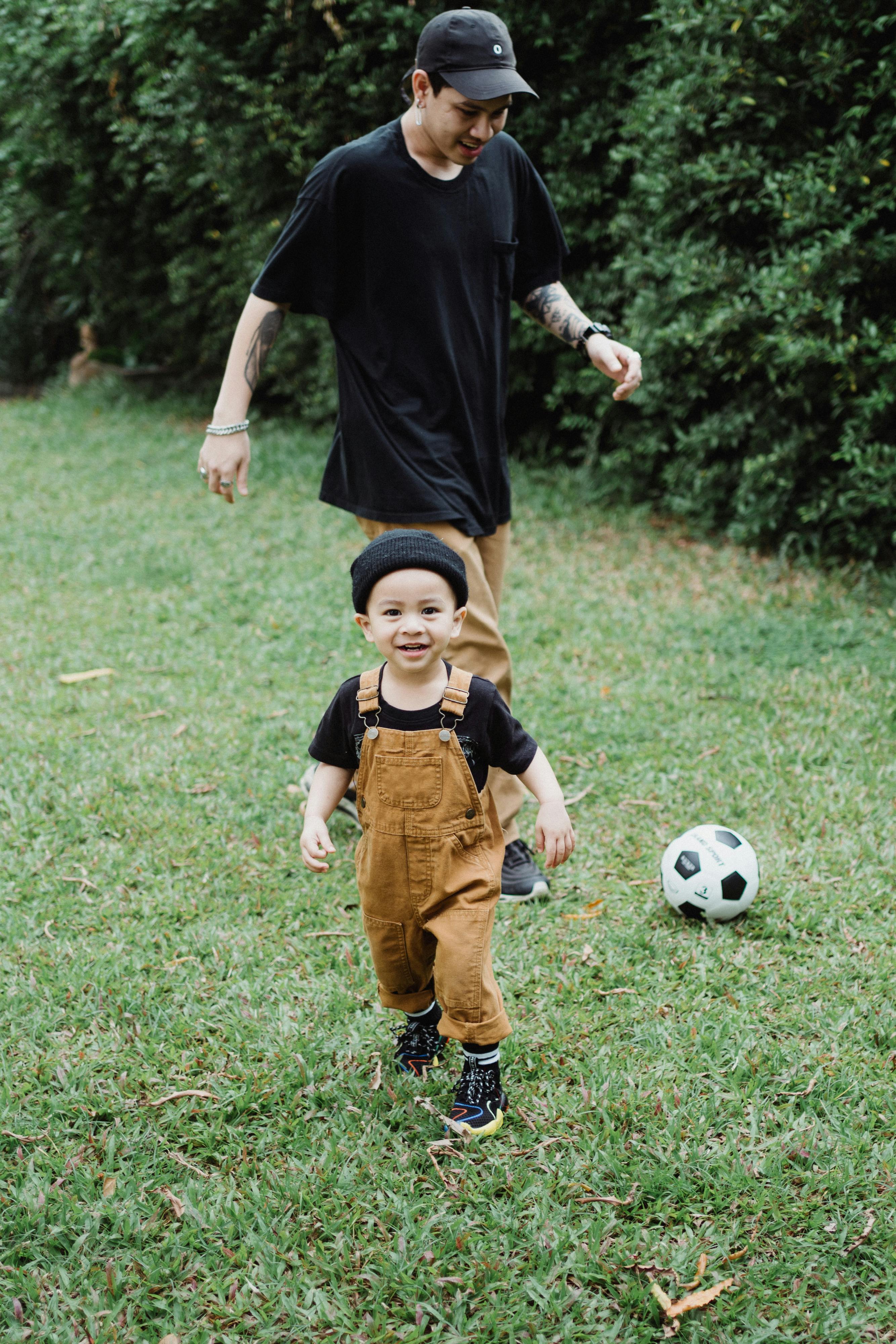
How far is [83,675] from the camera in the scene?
5199 millimetres

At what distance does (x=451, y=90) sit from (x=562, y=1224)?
262cm

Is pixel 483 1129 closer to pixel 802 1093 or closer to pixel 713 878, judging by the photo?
pixel 802 1093

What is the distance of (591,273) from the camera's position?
24.3 ft

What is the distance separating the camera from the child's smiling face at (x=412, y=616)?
7.09 feet

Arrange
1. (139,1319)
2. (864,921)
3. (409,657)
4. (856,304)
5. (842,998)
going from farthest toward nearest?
(856,304) < (864,921) < (842,998) < (409,657) < (139,1319)

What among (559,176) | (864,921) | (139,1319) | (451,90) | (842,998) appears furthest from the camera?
(559,176)

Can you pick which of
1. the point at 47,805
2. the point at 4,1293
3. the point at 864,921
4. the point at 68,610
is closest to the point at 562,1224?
the point at 4,1293

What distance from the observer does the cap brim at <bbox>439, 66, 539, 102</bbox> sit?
263 centimetres

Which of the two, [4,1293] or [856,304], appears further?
[856,304]

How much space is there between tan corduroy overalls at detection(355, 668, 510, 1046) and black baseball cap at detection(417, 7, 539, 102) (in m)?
1.47

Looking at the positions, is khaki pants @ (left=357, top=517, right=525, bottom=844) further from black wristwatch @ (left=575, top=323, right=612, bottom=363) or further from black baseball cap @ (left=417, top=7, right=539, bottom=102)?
black baseball cap @ (left=417, top=7, right=539, bottom=102)

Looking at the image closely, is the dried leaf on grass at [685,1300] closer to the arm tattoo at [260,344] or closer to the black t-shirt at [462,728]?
the black t-shirt at [462,728]

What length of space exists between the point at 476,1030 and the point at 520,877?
1070 millimetres

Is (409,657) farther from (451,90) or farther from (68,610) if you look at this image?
(68,610)
